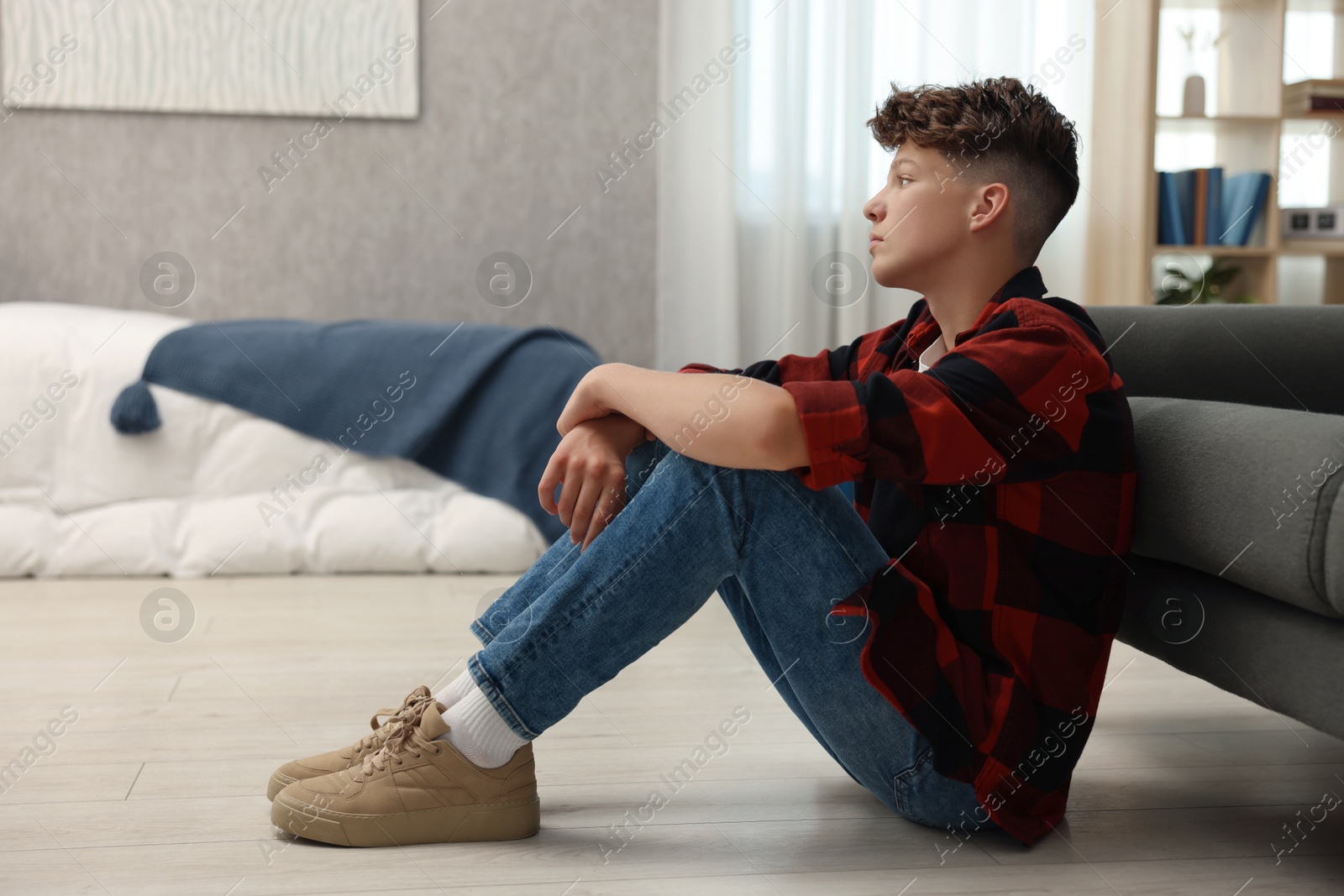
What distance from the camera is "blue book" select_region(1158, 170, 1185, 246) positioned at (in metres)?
3.23

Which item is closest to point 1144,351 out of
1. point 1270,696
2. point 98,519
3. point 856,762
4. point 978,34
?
point 1270,696

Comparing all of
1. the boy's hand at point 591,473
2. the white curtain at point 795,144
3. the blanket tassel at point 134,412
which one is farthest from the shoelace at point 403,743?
the white curtain at point 795,144

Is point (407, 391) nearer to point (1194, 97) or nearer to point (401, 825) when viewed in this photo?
point (401, 825)

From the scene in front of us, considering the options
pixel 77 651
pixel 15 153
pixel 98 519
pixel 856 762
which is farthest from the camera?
pixel 15 153

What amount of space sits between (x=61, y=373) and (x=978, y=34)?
2.72m

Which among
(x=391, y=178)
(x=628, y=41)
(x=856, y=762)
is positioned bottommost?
(x=856, y=762)

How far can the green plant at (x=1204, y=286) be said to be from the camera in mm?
3229

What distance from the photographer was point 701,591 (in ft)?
3.01

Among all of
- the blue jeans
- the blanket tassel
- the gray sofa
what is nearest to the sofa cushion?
the gray sofa

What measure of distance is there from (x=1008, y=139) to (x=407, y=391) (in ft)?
5.30

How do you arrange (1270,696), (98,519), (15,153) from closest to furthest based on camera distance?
(1270,696) < (98,519) < (15,153)

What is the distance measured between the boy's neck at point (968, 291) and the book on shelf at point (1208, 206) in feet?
8.34

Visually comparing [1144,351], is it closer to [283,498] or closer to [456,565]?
[456,565]

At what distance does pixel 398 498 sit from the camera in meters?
2.31
